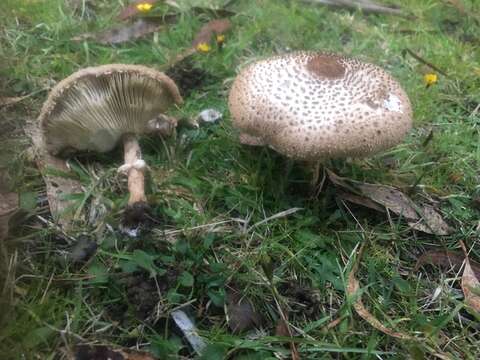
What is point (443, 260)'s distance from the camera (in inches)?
109

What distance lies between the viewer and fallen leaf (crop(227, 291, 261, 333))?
7.57 feet

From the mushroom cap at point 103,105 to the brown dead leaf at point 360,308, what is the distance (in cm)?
145

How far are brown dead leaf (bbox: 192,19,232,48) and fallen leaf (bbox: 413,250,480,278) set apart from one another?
2548mm

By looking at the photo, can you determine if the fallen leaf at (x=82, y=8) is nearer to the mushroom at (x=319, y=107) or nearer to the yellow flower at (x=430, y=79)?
the mushroom at (x=319, y=107)

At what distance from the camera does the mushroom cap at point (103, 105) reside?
265cm

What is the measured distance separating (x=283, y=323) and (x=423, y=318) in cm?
71

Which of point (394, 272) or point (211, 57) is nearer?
point (394, 272)

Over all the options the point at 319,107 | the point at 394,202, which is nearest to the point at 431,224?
the point at 394,202

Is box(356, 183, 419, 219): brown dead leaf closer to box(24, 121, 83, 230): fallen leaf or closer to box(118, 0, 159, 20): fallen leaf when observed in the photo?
box(24, 121, 83, 230): fallen leaf

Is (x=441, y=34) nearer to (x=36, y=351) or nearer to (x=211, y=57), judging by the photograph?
(x=211, y=57)

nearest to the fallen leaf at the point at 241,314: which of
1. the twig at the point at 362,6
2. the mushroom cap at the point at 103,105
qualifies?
the mushroom cap at the point at 103,105

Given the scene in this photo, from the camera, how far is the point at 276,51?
4.41 m

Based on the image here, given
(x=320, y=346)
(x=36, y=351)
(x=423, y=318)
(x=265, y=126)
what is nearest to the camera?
(x=36, y=351)

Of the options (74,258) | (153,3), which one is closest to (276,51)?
(153,3)
